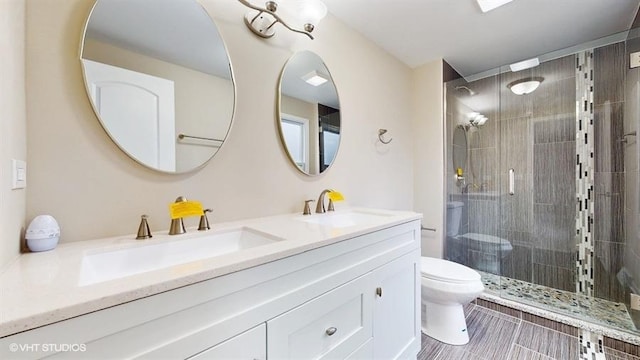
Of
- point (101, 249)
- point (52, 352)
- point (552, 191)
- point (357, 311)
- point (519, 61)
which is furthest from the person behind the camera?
point (519, 61)

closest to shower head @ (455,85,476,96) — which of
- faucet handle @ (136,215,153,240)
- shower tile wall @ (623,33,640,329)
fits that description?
shower tile wall @ (623,33,640,329)

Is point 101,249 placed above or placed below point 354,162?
below

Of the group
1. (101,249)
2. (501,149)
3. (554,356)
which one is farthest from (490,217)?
(101,249)

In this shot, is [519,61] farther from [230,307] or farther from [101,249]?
[101,249]

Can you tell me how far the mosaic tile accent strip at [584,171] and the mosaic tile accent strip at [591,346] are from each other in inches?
24.2

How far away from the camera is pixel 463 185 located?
2.65 m

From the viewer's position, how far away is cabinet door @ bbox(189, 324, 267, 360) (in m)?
0.63

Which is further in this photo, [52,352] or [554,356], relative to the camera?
[554,356]

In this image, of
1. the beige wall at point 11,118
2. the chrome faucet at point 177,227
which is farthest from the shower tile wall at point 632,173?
the beige wall at point 11,118

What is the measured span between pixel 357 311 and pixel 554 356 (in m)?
1.48

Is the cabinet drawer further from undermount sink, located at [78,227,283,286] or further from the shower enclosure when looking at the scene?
the shower enclosure

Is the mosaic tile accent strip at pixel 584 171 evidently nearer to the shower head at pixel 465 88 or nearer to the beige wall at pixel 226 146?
the shower head at pixel 465 88

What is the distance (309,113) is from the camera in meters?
1.63

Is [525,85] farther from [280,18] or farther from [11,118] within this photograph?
[11,118]
